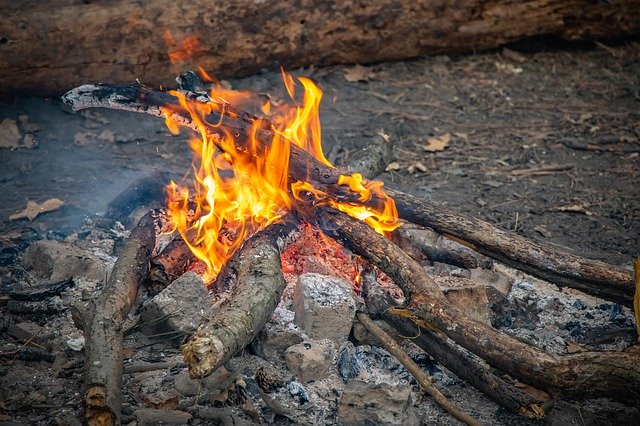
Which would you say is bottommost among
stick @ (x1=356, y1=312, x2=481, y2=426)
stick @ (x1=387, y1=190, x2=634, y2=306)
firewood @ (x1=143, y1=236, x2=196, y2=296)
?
stick @ (x1=356, y1=312, x2=481, y2=426)

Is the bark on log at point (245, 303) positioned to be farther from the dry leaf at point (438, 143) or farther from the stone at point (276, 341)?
the dry leaf at point (438, 143)

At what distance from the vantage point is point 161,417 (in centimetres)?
340

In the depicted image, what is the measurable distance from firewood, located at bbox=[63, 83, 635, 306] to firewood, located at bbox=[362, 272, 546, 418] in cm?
58

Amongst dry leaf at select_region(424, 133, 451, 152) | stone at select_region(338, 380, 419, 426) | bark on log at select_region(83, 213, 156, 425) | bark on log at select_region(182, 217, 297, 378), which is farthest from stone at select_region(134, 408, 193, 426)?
dry leaf at select_region(424, 133, 451, 152)

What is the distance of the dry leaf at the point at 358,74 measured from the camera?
8.11 metres

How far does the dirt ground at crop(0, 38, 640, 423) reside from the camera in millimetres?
5859

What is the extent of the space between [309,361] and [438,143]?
3.94m

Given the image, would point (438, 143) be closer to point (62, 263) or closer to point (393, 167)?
point (393, 167)

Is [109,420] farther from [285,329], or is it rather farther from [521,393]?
[521,393]

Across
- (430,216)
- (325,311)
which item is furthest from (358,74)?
(325,311)

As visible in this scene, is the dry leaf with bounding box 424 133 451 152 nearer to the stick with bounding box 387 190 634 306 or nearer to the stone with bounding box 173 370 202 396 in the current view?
the stick with bounding box 387 190 634 306

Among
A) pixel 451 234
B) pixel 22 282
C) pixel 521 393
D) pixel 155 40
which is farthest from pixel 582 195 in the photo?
pixel 22 282

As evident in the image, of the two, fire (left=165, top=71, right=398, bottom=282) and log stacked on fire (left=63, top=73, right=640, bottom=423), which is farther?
fire (left=165, top=71, right=398, bottom=282)

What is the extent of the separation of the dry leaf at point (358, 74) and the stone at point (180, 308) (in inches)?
181
